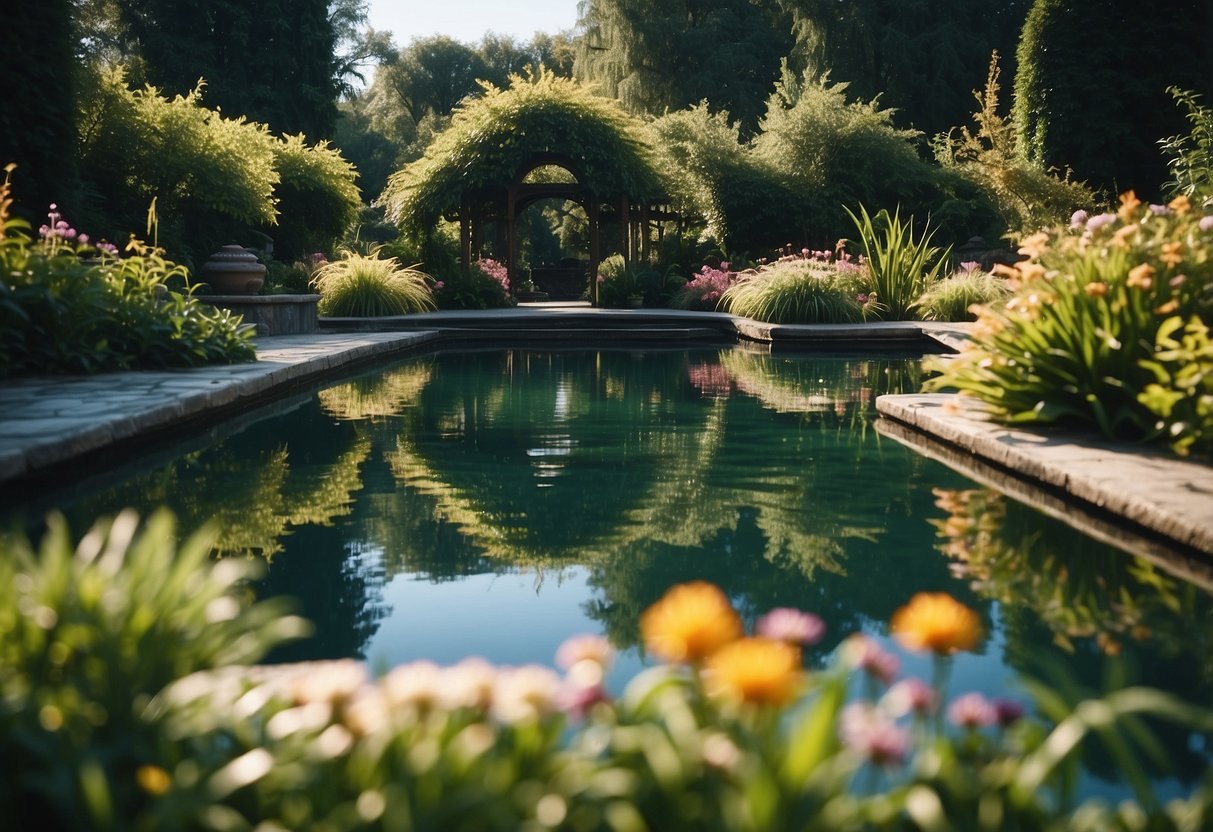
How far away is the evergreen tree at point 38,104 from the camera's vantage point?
32.8 ft

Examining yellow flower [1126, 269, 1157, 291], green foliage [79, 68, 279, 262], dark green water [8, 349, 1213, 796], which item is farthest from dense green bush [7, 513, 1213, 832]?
green foliage [79, 68, 279, 262]

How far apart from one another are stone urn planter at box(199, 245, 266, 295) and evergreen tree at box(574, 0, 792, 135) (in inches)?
675

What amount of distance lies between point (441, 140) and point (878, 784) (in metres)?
17.5

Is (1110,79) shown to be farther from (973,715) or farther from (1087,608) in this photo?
(973,715)

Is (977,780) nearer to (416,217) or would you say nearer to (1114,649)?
(1114,649)

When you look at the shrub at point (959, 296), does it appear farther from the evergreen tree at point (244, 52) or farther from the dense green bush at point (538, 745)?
the evergreen tree at point (244, 52)

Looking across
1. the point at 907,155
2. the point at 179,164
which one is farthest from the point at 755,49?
the point at 179,164

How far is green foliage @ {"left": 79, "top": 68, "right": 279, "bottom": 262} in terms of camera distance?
545 inches

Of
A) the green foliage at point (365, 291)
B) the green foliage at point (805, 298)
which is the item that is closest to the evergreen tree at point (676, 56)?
the green foliage at point (365, 291)

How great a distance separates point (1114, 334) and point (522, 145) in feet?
45.3

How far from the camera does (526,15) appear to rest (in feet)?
130

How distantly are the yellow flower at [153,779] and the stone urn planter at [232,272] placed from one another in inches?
468

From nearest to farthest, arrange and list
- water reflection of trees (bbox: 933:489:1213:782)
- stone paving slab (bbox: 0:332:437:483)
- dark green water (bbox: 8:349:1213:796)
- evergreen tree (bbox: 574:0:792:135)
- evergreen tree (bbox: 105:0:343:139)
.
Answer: water reflection of trees (bbox: 933:489:1213:782)
dark green water (bbox: 8:349:1213:796)
stone paving slab (bbox: 0:332:437:483)
evergreen tree (bbox: 105:0:343:139)
evergreen tree (bbox: 574:0:792:135)

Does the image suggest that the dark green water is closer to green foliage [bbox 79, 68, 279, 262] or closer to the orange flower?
the orange flower
